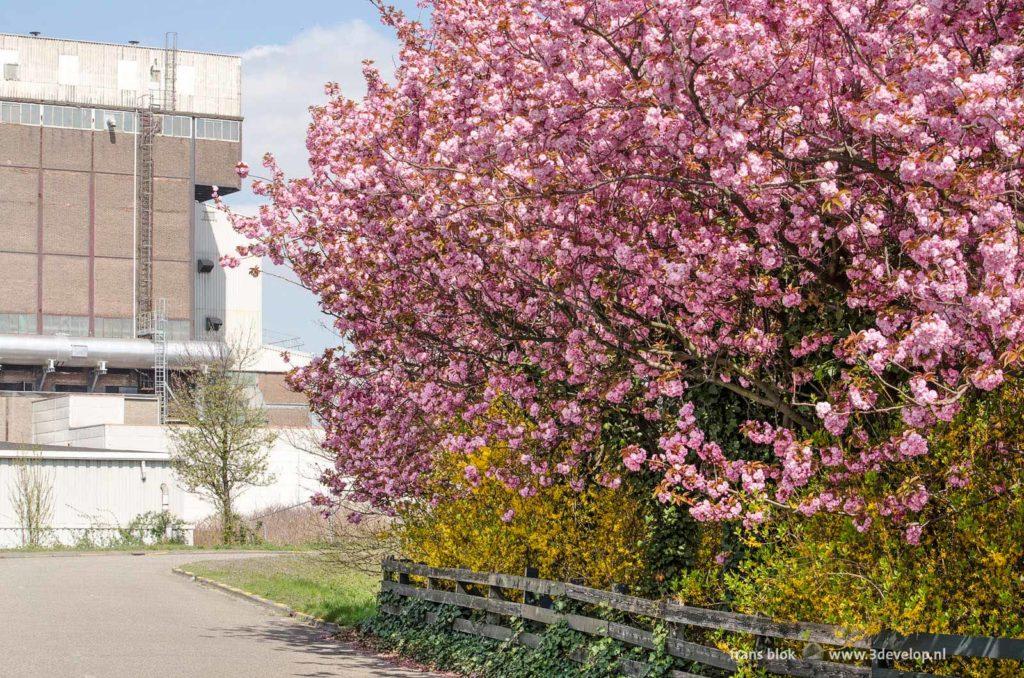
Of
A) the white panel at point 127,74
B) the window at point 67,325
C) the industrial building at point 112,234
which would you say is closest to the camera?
the industrial building at point 112,234

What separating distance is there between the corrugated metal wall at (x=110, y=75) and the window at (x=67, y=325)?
1291 cm

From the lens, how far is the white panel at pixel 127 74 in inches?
3046

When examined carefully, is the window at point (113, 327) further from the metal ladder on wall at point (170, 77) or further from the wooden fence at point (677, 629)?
the wooden fence at point (677, 629)

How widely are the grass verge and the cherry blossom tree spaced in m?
5.83

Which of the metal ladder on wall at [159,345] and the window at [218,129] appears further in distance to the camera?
the window at [218,129]

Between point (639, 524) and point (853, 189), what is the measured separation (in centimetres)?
471

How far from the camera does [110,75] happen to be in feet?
253

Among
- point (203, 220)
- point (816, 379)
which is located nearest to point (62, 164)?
point (203, 220)

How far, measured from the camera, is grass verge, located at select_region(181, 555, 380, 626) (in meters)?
18.4

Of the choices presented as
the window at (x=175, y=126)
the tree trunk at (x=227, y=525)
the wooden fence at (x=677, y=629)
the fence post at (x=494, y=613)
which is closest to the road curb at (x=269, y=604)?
the wooden fence at (x=677, y=629)

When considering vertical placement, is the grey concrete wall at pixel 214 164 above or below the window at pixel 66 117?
below

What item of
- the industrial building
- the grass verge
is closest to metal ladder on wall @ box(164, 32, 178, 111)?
the industrial building

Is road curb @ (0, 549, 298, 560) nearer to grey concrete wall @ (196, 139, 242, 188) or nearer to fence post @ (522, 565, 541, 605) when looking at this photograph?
fence post @ (522, 565, 541, 605)

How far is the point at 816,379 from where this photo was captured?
356 inches
